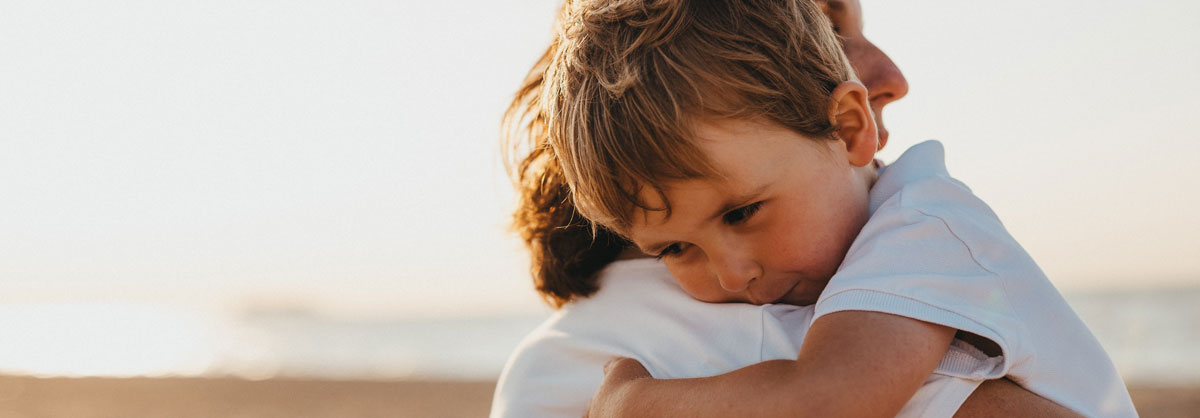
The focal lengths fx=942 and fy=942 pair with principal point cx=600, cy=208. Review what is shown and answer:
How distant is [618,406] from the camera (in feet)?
5.24

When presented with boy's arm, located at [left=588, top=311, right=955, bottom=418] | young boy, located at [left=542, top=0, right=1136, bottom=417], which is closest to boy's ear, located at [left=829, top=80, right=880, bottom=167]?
young boy, located at [left=542, top=0, right=1136, bottom=417]

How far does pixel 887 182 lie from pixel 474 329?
2172cm

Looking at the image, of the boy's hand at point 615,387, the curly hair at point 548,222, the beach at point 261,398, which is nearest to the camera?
the boy's hand at point 615,387

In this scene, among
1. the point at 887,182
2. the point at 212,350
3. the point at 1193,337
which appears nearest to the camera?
the point at 887,182

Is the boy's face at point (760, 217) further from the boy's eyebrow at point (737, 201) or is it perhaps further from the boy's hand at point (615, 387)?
the boy's hand at point (615, 387)

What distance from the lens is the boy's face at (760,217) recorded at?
162cm

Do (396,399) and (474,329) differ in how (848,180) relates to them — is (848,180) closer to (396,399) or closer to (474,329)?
(396,399)

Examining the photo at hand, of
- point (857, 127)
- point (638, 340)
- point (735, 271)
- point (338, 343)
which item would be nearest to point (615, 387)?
Answer: point (638, 340)

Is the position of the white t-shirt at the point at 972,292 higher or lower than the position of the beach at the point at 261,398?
lower

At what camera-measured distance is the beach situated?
967 cm

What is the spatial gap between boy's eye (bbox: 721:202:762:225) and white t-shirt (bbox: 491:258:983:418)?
16cm

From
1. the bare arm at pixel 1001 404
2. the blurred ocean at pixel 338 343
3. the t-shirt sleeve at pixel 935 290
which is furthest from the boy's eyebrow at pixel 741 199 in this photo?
the blurred ocean at pixel 338 343

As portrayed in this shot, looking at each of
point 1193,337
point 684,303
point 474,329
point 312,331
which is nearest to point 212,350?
point 312,331

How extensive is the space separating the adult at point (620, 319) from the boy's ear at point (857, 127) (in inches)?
10.9
